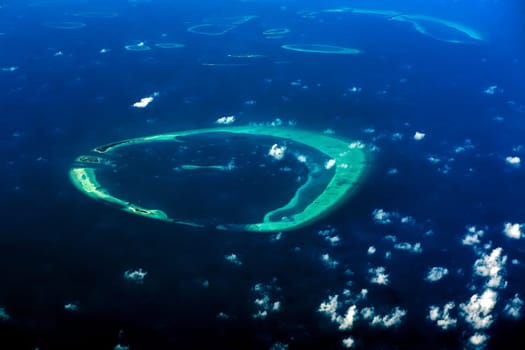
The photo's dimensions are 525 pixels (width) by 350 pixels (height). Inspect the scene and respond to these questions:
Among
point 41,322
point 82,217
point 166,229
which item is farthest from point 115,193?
point 41,322

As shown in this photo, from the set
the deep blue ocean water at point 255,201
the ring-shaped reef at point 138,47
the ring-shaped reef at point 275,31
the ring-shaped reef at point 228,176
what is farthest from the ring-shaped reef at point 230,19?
the ring-shaped reef at point 228,176

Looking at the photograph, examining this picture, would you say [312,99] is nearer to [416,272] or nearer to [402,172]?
[402,172]

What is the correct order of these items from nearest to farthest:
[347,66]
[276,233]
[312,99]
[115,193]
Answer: [276,233], [115,193], [312,99], [347,66]

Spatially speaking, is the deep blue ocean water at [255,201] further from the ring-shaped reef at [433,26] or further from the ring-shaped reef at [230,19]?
the ring-shaped reef at [230,19]

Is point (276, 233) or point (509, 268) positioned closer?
point (509, 268)

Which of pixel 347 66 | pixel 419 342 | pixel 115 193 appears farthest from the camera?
pixel 347 66

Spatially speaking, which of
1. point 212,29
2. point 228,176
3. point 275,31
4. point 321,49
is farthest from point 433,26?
point 228,176
